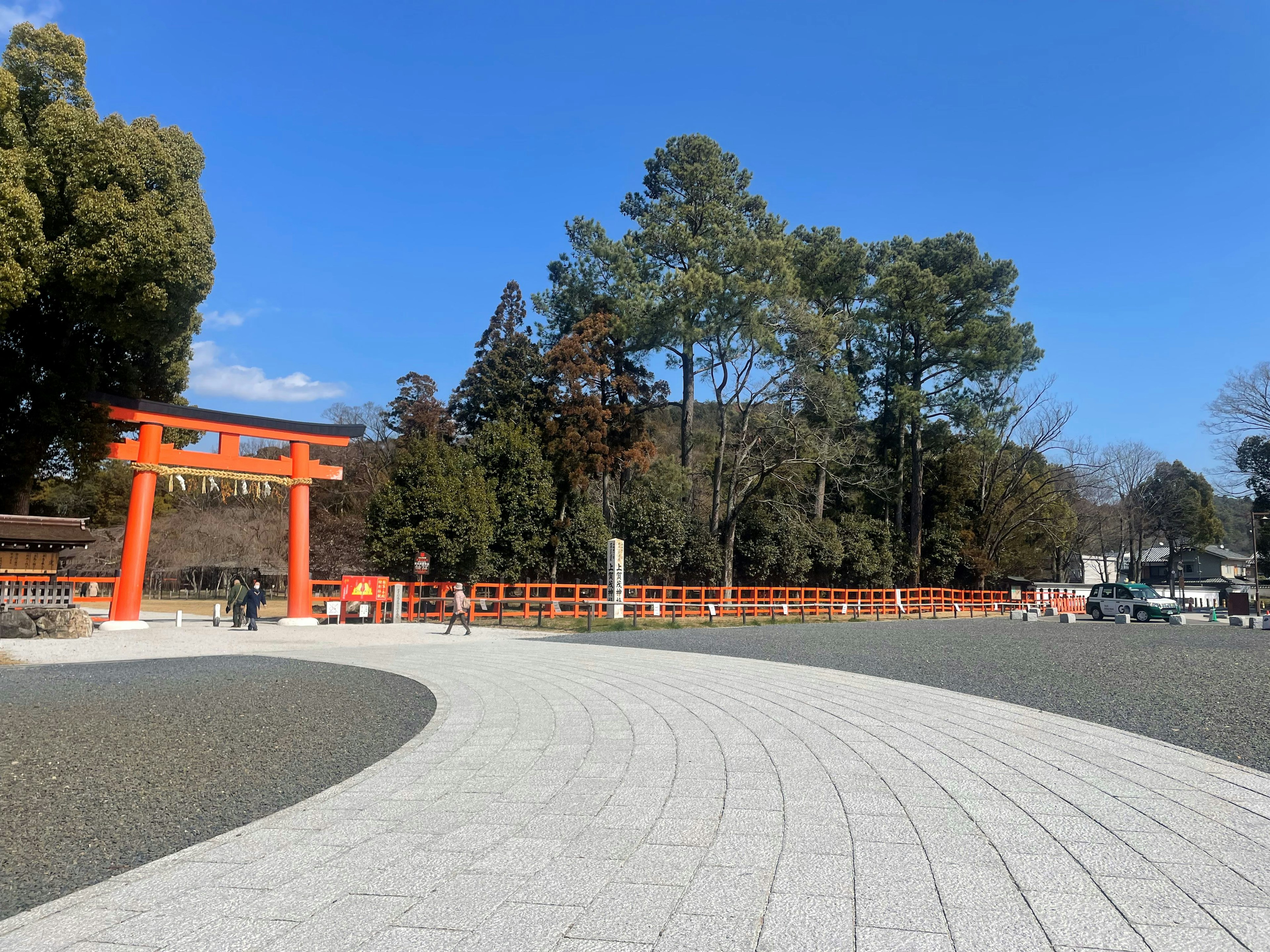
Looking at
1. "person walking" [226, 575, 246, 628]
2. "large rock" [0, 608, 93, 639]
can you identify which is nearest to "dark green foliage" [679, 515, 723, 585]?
"person walking" [226, 575, 246, 628]

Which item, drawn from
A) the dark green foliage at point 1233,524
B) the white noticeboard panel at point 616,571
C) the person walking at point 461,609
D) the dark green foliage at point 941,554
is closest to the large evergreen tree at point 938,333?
the dark green foliage at point 941,554

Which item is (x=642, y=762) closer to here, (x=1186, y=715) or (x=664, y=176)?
(x=1186, y=715)

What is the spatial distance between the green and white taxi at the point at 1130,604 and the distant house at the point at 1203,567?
4411 cm

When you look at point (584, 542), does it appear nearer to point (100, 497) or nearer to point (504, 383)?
point (504, 383)

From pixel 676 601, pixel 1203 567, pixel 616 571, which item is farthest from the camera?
pixel 1203 567

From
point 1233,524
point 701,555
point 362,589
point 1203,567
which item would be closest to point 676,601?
point 701,555

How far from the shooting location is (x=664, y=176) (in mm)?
36250

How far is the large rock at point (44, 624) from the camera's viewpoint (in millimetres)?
16688

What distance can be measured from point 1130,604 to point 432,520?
85.6 feet

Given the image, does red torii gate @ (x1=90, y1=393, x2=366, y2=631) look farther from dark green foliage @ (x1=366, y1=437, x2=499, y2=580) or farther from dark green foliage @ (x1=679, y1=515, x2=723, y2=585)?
dark green foliage @ (x1=679, y1=515, x2=723, y2=585)

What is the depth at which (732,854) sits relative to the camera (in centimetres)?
385

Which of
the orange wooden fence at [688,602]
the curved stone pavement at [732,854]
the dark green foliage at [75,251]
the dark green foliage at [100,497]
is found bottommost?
the orange wooden fence at [688,602]

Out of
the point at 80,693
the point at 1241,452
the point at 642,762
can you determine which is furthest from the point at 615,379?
the point at 1241,452

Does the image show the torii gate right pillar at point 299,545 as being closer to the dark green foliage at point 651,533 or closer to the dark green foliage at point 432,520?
the dark green foliage at point 432,520
